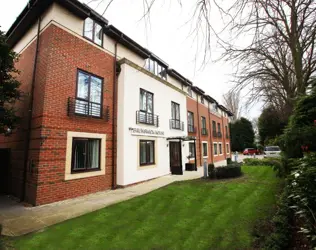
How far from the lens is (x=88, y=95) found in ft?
30.4

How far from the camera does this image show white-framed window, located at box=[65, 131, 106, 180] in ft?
26.5

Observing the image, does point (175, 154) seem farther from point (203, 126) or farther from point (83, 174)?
point (203, 126)

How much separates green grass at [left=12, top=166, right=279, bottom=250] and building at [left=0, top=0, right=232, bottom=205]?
9.86ft

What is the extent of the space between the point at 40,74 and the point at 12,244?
21.3 feet

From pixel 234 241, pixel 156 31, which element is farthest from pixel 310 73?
pixel 156 31

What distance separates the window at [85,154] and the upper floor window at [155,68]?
696 centimetres

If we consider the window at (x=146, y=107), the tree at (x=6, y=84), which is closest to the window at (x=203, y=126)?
the window at (x=146, y=107)

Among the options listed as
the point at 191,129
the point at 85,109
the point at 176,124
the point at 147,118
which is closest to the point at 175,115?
the point at 176,124

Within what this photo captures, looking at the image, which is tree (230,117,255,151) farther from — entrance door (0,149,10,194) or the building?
entrance door (0,149,10,194)

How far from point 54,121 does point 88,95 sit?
6.99 feet

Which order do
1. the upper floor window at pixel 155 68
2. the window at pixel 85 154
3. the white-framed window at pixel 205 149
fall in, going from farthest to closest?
the white-framed window at pixel 205 149, the upper floor window at pixel 155 68, the window at pixel 85 154

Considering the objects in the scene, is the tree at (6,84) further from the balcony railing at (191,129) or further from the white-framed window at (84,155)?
the balcony railing at (191,129)

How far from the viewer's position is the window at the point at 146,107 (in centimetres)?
1202

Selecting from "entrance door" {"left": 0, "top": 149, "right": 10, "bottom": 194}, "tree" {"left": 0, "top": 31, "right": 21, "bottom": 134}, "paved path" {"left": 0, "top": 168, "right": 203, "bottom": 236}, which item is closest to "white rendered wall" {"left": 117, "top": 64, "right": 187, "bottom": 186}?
"paved path" {"left": 0, "top": 168, "right": 203, "bottom": 236}
